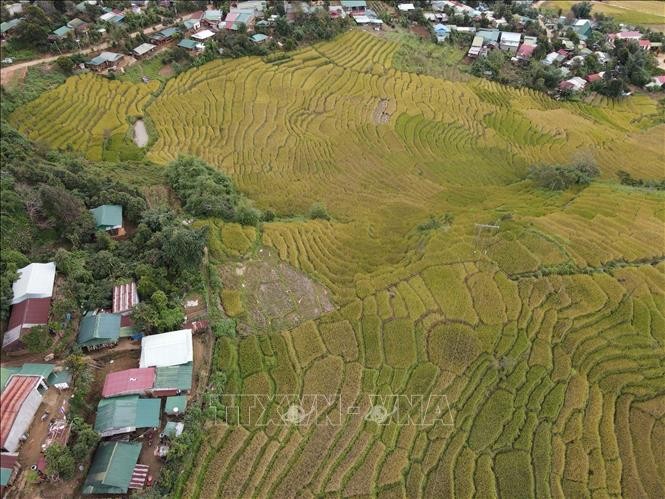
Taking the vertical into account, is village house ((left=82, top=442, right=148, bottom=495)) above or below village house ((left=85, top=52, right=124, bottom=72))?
below

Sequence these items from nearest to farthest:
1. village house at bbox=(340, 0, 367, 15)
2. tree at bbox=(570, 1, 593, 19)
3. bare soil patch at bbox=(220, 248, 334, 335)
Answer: bare soil patch at bbox=(220, 248, 334, 335) → village house at bbox=(340, 0, 367, 15) → tree at bbox=(570, 1, 593, 19)

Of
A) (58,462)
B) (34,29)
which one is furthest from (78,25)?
(58,462)

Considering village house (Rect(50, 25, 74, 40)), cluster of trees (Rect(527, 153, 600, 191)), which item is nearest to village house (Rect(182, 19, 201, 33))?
village house (Rect(50, 25, 74, 40))

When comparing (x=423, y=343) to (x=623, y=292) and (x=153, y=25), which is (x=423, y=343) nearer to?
(x=623, y=292)

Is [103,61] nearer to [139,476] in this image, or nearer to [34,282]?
[34,282]

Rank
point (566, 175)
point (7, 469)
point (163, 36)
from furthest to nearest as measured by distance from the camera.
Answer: point (163, 36), point (566, 175), point (7, 469)

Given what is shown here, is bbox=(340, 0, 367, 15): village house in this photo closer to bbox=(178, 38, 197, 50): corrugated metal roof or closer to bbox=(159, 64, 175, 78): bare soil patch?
Answer: bbox=(178, 38, 197, 50): corrugated metal roof
